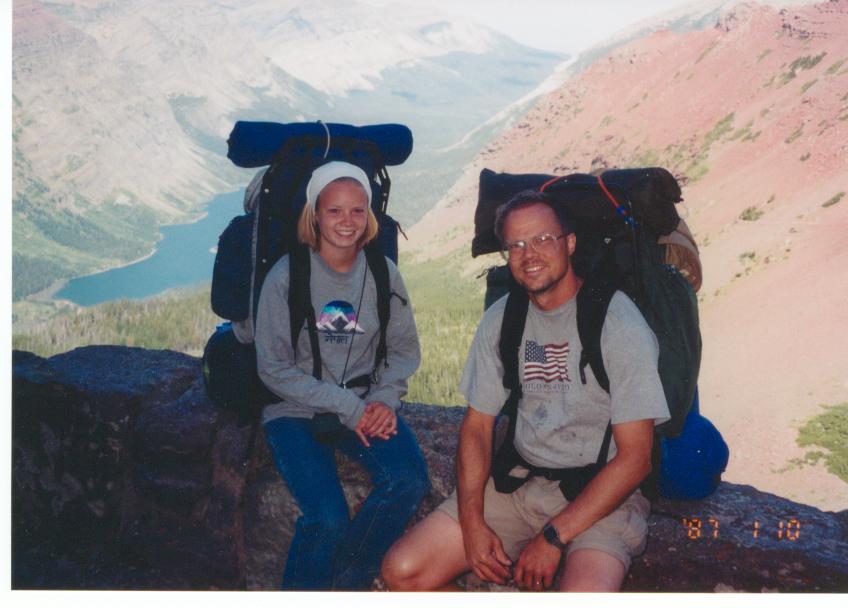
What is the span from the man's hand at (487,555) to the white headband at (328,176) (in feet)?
4.91

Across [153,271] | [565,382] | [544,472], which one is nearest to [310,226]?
[565,382]

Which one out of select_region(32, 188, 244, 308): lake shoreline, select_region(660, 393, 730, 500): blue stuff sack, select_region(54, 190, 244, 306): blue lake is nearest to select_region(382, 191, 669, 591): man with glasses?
select_region(660, 393, 730, 500): blue stuff sack

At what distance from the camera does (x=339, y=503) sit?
109 inches

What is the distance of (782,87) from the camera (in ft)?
116

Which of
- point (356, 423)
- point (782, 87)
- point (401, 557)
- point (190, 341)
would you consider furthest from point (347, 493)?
point (782, 87)

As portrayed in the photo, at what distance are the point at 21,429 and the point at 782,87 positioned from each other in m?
39.5

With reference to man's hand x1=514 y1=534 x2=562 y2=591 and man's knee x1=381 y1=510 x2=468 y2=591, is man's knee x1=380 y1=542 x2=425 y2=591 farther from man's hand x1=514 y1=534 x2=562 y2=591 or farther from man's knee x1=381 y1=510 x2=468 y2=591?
man's hand x1=514 y1=534 x2=562 y2=591

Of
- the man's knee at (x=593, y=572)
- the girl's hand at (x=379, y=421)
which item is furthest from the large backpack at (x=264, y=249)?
the man's knee at (x=593, y=572)

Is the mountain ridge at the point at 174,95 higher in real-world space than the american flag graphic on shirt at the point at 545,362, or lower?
higher

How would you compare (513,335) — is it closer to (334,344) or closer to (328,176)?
(334,344)

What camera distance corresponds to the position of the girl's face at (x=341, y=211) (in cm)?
294

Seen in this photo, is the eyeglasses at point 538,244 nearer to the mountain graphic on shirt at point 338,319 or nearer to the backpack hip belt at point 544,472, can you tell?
the backpack hip belt at point 544,472

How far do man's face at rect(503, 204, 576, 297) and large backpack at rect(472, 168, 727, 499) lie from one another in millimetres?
102

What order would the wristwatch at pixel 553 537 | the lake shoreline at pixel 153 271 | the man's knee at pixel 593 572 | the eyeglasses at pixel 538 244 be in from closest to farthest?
1. the man's knee at pixel 593 572
2. the wristwatch at pixel 553 537
3. the eyeglasses at pixel 538 244
4. the lake shoreline at pixel 153 271
